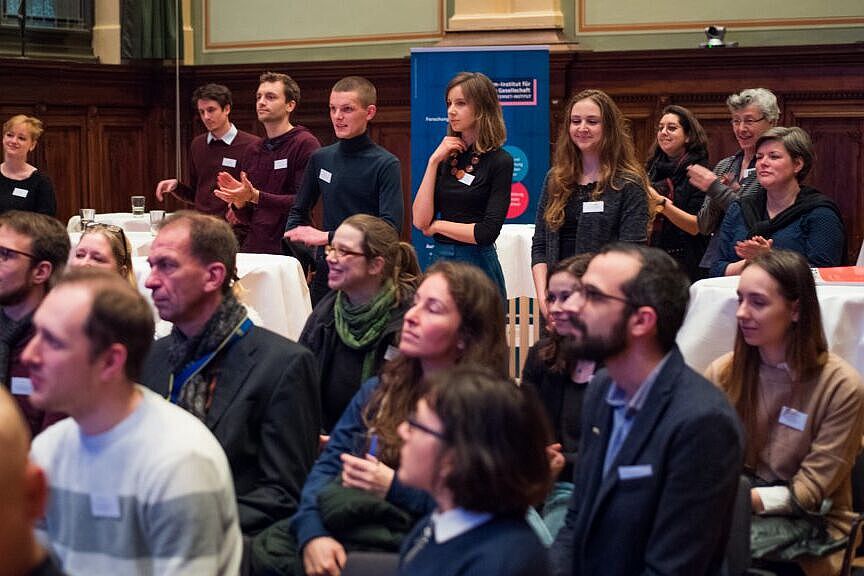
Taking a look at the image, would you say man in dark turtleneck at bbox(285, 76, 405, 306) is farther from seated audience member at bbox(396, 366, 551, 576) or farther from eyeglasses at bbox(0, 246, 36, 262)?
seated audience member at bbox(396, 366, 551, 576)

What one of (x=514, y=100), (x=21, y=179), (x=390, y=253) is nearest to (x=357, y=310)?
(x=390, y=253)

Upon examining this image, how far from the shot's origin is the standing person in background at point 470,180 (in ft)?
15.6

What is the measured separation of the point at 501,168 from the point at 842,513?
218cm

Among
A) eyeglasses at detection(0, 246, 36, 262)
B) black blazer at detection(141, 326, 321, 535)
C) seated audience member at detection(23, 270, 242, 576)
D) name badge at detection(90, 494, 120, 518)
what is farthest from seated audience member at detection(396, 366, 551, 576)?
eyeglasses at detection(0, 246, 36, 262)

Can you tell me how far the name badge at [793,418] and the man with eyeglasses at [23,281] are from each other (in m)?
1.93

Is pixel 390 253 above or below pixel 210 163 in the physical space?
below

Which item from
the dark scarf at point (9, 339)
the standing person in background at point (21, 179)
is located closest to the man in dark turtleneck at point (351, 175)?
the dark scarf at point (9, 339)

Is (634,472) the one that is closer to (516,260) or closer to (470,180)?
(470,180)

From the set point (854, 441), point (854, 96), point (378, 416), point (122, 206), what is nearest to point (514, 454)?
point (378, 416)

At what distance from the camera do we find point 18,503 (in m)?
1.52

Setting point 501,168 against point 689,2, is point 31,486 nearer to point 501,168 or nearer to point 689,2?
point 501,168

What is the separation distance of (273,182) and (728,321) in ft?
9.14

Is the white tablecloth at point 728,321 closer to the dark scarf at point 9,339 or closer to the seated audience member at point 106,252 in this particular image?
the seated audience member at point 106,252

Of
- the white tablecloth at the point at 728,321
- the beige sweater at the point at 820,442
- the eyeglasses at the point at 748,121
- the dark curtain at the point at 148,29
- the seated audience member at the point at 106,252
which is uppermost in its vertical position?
the dark curtain at the point at 148,29
